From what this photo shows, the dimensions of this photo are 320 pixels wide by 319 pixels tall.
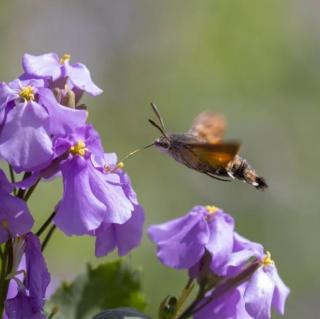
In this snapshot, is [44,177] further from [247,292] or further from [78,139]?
[247,292]

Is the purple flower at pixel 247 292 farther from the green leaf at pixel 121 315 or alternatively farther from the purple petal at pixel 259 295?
the green leaf at pixel 121 315

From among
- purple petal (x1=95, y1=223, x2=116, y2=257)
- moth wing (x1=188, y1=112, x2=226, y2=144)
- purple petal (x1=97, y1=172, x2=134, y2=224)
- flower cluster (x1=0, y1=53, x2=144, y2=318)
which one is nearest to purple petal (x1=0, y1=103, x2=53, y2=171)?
flower cluster (x1=0, y1=53, x2=144, y2=318)

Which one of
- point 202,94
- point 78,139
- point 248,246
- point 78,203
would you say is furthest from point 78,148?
point 202,94

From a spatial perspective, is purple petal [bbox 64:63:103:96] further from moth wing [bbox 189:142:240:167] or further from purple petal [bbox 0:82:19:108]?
moth wing [bbox 189:142:240:167]

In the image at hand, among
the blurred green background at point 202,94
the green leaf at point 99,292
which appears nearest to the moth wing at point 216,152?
the green leaf at point 99,292

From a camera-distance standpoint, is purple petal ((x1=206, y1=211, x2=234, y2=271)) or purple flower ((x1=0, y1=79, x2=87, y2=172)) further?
purple petal ((x1=206, y1=211, x2=234, y2=271))
